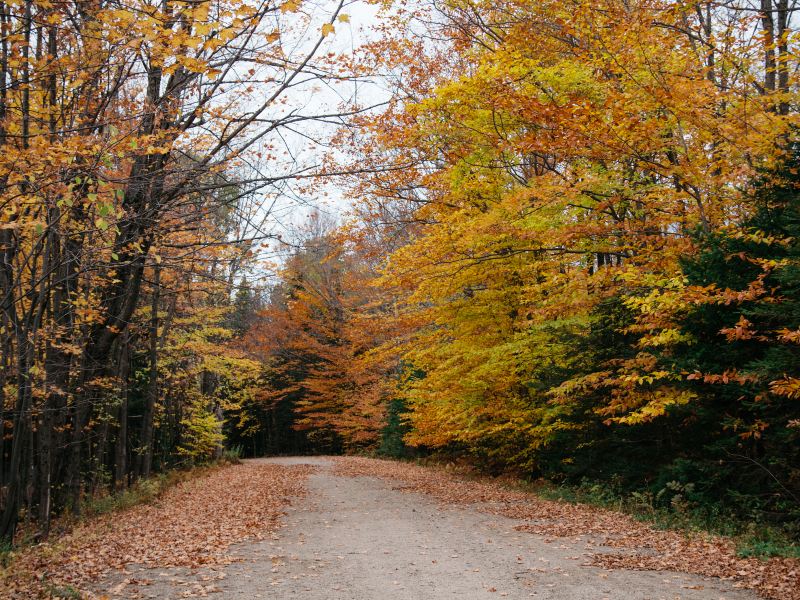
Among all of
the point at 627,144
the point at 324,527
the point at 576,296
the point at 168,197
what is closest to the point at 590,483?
the point at 576,296

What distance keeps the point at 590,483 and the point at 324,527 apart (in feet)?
19.3

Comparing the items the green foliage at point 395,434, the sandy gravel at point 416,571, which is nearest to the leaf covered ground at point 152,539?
the sandy gravel at point 416,571

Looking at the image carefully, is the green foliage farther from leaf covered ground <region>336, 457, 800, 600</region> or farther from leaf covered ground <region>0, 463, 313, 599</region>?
leaf covered ground <region>336, 457, 800, 600</region>

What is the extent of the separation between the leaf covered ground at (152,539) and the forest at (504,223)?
1626 millimetres

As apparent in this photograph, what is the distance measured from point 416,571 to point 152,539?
14.6ft

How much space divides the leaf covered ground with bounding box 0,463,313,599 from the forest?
1.63m

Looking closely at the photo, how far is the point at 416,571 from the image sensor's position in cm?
703

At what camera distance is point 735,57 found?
33.1 feet

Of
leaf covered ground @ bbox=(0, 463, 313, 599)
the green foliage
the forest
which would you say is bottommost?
the green foliage

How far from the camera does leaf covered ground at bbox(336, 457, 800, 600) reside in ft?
21.2

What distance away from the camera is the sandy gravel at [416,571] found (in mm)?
6125

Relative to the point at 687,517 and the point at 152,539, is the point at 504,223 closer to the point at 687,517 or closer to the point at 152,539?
the point at 687,517

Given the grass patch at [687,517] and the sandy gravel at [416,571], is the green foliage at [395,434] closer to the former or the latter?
the grass patch at [687,517]

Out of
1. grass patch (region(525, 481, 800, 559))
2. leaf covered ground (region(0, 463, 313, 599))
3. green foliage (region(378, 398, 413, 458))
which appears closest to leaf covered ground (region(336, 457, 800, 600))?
grass patch (region(525, 481, 800, 559))
